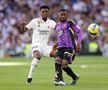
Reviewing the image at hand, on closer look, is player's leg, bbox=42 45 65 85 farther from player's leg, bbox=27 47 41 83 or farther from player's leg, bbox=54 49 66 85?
player's leg, bbox=27 47 41 83

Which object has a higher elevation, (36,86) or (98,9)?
(98,9)

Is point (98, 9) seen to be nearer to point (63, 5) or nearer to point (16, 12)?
point (63, 5)

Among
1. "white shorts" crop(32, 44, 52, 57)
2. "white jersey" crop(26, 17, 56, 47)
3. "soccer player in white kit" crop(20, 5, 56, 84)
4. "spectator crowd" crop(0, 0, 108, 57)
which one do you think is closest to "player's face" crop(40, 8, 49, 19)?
"soccer player in white kit" crop(20, 5, 56, 84)

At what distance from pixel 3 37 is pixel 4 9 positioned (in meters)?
2.24

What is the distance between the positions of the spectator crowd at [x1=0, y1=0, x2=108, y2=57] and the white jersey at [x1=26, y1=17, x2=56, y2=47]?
67.1 ft

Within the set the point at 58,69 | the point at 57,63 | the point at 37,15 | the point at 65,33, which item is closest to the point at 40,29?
the point at 65,33

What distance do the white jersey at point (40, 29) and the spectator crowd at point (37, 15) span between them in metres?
20.5

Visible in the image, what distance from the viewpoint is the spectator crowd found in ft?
126

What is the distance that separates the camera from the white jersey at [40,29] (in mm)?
17391

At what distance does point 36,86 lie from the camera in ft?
53.7

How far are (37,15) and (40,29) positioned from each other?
74.7 feet

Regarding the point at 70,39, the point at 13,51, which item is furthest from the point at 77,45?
the point at 13,51

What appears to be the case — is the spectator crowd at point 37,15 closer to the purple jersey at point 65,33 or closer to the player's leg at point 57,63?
the player's leg at point 57,63

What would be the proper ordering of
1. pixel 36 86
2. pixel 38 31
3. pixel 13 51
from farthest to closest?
pixel 13 51, pixel 38 31, pixel 36 86
